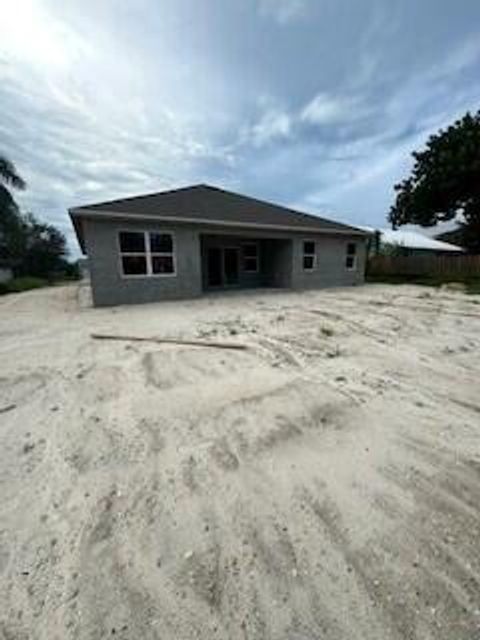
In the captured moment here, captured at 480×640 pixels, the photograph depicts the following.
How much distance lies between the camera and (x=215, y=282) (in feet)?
47.6

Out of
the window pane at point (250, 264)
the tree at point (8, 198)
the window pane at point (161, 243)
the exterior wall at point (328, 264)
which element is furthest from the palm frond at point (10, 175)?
the exterior wall at point (328, 264)

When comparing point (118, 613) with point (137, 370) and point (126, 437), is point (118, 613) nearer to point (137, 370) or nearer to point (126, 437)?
point (126, 437)

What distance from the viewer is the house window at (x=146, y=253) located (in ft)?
32.6

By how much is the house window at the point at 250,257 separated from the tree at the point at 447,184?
13731 millimetres

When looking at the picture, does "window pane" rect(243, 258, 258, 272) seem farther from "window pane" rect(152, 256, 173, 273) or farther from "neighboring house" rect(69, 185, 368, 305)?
"window pane" rect(152, 256, 173, 273)

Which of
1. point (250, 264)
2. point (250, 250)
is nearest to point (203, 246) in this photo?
point (250, 250)

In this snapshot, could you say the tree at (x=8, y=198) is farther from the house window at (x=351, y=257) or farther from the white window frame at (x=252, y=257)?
the house window at (x=351, y=257)

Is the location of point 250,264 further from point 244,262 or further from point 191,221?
point 191,221

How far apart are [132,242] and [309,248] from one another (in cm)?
803

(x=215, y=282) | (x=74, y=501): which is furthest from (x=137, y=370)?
(x=215, y=282)

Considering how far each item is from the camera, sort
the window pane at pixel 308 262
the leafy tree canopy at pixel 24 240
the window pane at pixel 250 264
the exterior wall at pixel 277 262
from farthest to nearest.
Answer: the leafy tree canopy at pixel 24 240
the window pane at pixel 250 264
the window pane at pixel 308 262
the exterior wall at pixel 277 262

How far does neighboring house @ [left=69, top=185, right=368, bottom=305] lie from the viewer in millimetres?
9641

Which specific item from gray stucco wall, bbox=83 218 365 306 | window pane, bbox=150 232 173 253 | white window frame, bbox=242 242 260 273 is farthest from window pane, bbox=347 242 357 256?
window pane, bbox=150 232 173 253

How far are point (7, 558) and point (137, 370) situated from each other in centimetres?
253
